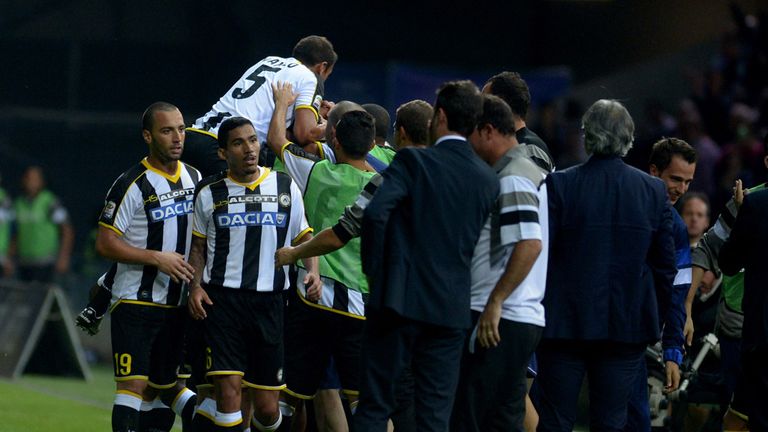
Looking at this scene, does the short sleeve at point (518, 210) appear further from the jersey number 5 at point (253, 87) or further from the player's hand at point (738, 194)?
the jersey number 5 at point (253, 87)

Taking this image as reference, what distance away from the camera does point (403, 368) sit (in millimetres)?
6102

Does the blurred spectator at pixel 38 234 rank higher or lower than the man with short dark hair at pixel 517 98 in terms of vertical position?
lower

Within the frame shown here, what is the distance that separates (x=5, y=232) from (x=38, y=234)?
0.46m

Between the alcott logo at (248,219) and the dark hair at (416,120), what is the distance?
0.85 m

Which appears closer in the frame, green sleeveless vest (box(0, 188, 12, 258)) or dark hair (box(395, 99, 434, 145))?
dark hair (box(395, 99, 434, 145))

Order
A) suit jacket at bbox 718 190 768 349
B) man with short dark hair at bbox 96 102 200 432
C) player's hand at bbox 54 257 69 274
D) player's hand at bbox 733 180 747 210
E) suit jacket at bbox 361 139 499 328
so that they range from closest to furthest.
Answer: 1. suit jacket at bbox 361 139 499 328
2. suit jacket at bbox 718 190 768 349
3. player's hand at bbox 733 180 747 210
4. man with short dark hair at bbox 96 102 200 432
5. player's hand at bbox 54 257 69 274

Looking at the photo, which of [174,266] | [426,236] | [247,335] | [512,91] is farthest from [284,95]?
[426,236]

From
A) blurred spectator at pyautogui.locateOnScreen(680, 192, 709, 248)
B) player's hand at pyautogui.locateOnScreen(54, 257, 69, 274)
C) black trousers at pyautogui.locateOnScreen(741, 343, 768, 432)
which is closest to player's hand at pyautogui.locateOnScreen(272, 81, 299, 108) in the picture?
black trousers at pyautogui.locateOnScreen(741, 343, 768, 432)

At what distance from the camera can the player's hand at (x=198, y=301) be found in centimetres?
739

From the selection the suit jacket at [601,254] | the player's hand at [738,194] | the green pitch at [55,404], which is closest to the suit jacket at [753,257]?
the player's hand at [738,194]

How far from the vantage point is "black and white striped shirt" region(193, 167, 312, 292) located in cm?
747

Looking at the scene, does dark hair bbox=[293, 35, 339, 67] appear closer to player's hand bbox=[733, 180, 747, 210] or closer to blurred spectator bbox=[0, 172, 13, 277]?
player's hand bbox=[733, 180, 747, 210]

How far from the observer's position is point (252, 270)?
747 centimetres

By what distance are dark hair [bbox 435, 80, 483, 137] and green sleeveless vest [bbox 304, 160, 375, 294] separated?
1.41 meters
